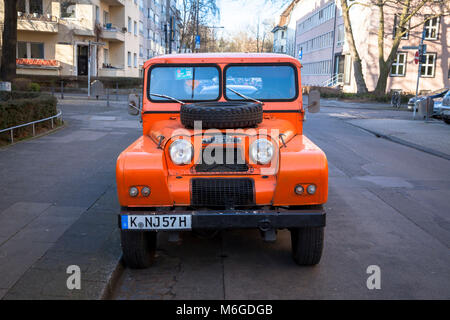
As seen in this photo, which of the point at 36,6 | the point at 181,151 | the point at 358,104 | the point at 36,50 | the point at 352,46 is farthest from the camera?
the point at 36,50

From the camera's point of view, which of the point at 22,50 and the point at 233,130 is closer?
the point at 233,130

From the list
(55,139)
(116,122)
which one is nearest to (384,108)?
(116,122)

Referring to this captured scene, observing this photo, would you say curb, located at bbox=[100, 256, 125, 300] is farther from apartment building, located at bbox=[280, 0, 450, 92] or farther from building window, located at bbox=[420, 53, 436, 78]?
building window, located at bbox=[420, 53, 436, 78]

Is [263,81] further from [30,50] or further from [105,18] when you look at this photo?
[105,18]

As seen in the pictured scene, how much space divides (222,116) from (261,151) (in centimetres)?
55

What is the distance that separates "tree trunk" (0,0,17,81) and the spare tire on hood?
19.1 m

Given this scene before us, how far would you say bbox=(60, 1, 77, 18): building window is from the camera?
38812 mm

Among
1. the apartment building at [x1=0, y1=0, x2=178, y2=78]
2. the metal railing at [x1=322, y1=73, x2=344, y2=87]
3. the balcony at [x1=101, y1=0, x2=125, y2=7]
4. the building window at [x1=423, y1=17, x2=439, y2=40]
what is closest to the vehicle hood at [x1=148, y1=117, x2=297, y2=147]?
the apartment building at [x1=0, y1=0, x2=178, y2=78]

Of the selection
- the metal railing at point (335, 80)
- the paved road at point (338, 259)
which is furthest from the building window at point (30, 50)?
the paved road at point (338, 259)

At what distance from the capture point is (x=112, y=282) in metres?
4.39

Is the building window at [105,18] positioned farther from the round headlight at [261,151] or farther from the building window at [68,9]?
the round headlight at [261,151]

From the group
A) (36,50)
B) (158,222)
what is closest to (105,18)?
(36,50)
